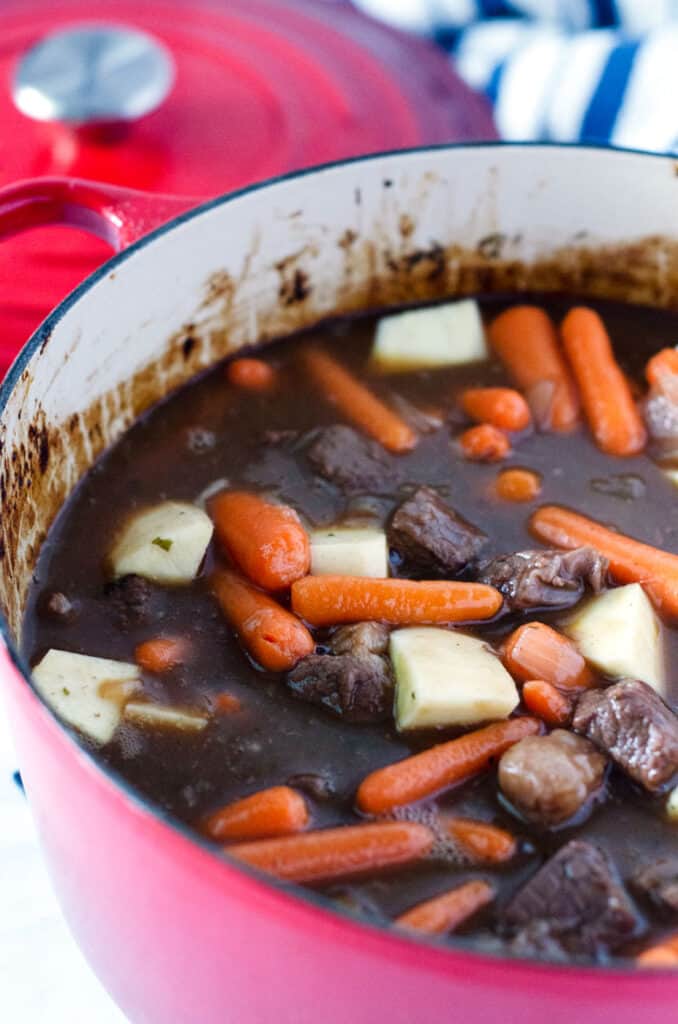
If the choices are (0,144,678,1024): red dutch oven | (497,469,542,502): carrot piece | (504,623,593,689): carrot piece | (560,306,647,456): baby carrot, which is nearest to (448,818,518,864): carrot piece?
(504,623,593,689): carrot piece

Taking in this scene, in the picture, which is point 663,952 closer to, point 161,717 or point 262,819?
point 262,819

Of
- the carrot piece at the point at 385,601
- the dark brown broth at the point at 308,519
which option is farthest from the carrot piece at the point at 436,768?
the carrot piece at the point at 385,601

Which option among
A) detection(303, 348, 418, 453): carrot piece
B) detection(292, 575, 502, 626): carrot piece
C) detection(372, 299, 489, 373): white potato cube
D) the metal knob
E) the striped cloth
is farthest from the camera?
the striped cloth

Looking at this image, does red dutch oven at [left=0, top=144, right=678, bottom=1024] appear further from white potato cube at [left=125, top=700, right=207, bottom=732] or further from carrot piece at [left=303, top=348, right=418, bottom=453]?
white potato cube at [left=125, top=700, right=207, bottom=732]

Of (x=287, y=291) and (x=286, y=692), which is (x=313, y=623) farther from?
(x=287, y=291)

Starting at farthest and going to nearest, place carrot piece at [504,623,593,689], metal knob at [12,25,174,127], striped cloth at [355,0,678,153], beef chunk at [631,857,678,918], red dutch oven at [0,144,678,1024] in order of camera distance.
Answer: striped cloth at [355,0,678,153]
metal knob at [12,25,174,127]
carrot piece at [504,623,593,689]
beef chunk at [631,857,678,918]
red dutch oven at [0,144,678,1024]

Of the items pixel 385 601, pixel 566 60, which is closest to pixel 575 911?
pixel 385 601
